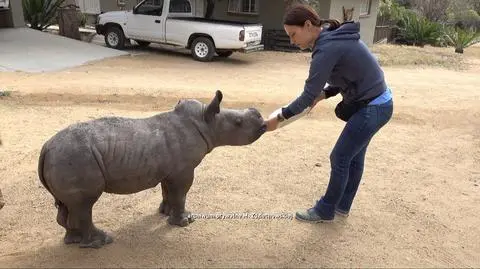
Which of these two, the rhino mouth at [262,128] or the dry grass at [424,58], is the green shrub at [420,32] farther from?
the rhino mouth at [262,128]

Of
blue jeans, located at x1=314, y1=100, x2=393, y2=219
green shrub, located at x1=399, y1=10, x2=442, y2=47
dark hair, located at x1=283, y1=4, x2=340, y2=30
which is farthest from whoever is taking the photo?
green shrub, located at x1=399, y1=10, x2=442, y2=47

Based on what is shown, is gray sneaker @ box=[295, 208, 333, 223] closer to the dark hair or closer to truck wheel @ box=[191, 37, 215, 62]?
the dark hair

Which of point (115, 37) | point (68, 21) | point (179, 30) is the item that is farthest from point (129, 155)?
point (68, 21)

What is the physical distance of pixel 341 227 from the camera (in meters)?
4.22

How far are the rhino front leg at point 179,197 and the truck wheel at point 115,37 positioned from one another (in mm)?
12072

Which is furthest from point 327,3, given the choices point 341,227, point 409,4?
point 409,4

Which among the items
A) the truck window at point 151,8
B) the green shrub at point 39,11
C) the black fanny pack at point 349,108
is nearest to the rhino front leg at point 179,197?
the black fanny pack at point 349,108

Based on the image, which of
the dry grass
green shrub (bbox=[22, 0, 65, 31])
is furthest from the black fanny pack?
green shrub (bbox=[22, 0, 65, 31])

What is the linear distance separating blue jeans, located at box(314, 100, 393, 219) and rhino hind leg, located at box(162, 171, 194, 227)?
120 cm

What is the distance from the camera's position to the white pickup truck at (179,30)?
1347cm

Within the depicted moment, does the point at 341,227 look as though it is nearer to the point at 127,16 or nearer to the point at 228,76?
the point at 228,76

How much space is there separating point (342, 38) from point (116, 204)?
2.53m

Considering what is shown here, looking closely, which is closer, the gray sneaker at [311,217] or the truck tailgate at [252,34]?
the gray sneaker at [311,217]

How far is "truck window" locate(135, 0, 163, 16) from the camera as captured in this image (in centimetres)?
1454
